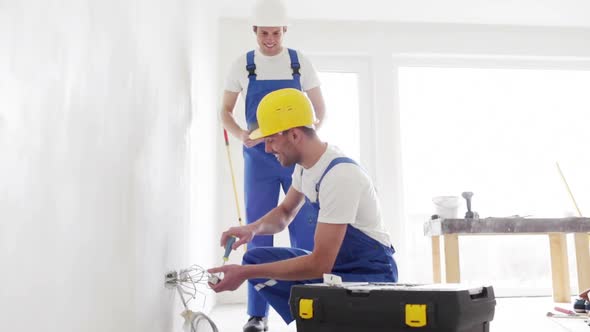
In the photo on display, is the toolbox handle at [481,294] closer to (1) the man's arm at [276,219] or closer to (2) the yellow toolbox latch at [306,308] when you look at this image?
(2) the yellow toolbox latch at [306,308]

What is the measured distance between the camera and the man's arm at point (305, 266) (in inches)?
68.1

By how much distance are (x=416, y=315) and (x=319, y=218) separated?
501 millimetres

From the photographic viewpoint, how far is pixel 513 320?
3064mm

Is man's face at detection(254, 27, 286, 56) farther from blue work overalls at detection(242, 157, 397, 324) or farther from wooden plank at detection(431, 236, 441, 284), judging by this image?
wooden plank at detection(431, 236, 441, 284)

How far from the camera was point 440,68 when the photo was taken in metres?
5.00

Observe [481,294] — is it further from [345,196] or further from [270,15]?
[270,15]

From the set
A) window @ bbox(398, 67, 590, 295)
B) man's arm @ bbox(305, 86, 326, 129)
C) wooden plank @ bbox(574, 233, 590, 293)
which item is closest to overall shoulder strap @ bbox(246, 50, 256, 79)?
man's arm @ bbox(305, 86, 326, 129)

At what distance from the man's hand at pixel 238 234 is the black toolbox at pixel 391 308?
1.87ft

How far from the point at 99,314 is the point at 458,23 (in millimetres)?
4539

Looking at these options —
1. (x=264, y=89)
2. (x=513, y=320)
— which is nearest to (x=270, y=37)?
(x=264, y=89)

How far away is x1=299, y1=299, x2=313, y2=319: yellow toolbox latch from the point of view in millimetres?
1523

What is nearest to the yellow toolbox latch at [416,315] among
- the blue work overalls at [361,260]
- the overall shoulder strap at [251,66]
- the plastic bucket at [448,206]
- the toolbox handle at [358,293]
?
the toolbox handle at [358,293]

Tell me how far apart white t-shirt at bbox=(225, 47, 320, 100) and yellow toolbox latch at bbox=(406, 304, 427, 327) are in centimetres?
163

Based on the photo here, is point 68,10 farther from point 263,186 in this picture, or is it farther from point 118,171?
point 263,186
